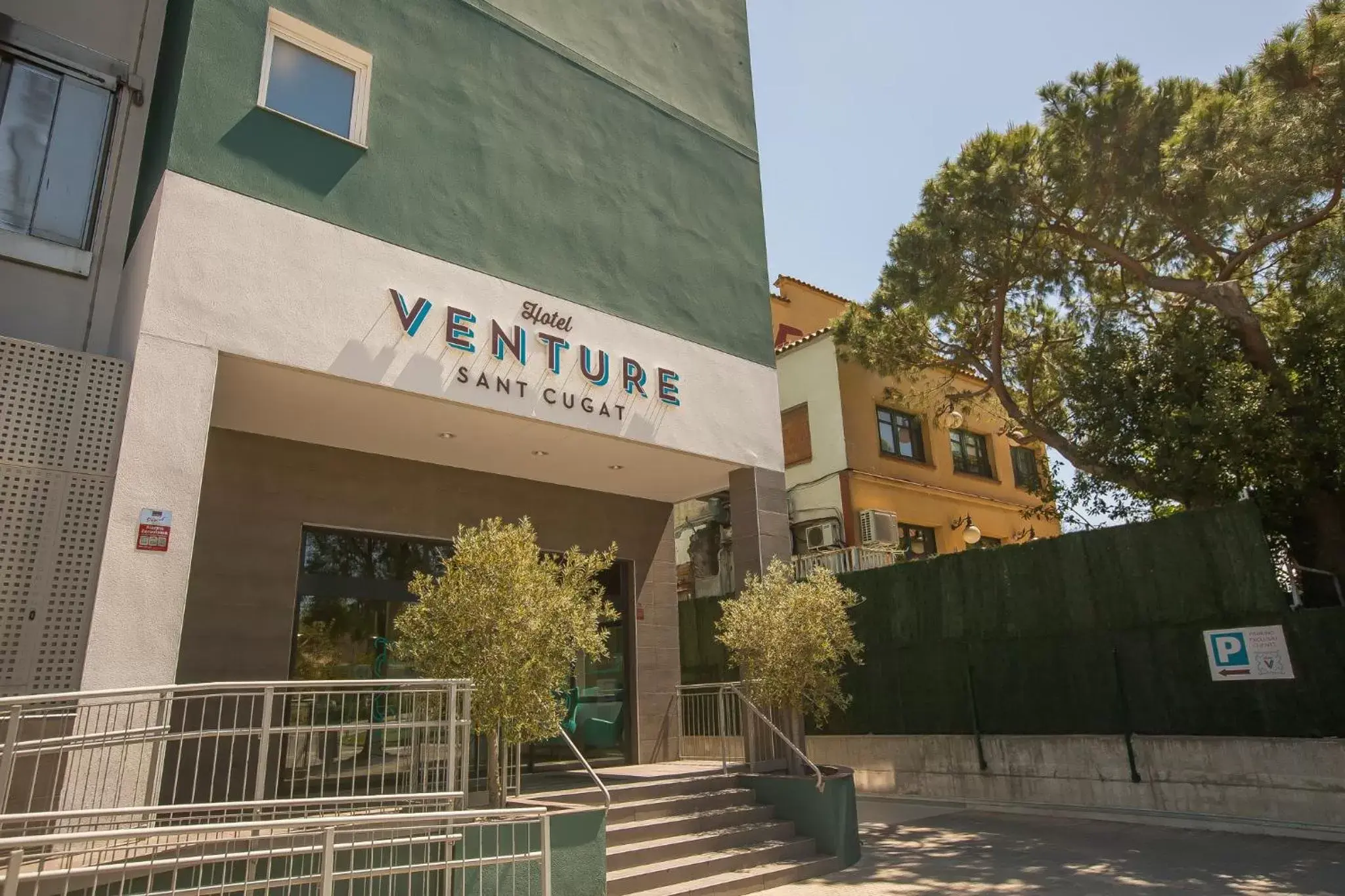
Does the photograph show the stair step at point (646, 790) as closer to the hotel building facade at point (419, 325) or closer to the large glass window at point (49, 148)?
the hotel building facade at point (419, 325)

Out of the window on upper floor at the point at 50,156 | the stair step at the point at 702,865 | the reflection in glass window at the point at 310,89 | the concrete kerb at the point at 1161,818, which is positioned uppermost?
the reflection in glass window at the point at 310,89

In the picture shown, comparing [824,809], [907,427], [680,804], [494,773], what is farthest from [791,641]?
[907,427]

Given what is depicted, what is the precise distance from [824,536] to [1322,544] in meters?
9.10

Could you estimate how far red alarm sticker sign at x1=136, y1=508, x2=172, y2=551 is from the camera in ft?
21.8

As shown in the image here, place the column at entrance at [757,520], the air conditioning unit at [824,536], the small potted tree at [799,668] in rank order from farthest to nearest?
the air conditioning unit at [824,536] → the column at entrance at [757,520] → the small potted tree at [799,668]

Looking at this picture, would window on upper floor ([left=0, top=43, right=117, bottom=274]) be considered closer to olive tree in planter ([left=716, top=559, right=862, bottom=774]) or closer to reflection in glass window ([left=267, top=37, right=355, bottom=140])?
reflection in glass window ([left=267, top=37, right=355, bottom=140])

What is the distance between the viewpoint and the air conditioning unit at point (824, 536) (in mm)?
18922

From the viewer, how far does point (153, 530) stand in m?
6.72

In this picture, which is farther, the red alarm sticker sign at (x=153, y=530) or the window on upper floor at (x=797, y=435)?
the window on upper floor at (x=797, y=435)

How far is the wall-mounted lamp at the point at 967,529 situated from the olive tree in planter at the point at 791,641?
406 inches

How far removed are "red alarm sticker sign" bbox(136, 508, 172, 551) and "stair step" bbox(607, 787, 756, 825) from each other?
16.0 feet

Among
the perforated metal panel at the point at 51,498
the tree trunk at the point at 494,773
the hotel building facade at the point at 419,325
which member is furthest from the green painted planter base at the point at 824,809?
the perforated metal panel at the point at 51,498

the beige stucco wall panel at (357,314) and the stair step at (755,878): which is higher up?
the beige stucco wall panel at (357,314)

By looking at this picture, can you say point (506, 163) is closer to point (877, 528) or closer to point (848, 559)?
point (848, 559)
